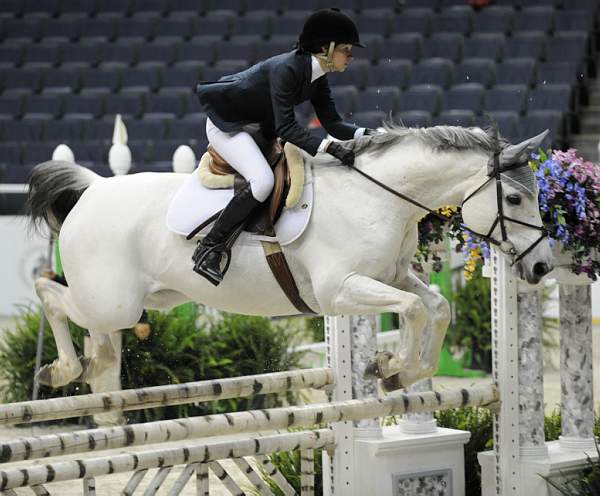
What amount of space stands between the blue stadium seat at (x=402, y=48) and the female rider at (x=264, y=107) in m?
8.50

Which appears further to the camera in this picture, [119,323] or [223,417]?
[119,323]

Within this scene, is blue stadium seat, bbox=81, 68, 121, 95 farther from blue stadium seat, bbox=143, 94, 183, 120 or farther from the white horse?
the white horse

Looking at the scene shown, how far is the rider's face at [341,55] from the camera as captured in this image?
3760 mm

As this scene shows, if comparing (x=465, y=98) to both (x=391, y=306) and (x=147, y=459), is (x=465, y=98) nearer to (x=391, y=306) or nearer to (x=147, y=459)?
(x=391, y=306)

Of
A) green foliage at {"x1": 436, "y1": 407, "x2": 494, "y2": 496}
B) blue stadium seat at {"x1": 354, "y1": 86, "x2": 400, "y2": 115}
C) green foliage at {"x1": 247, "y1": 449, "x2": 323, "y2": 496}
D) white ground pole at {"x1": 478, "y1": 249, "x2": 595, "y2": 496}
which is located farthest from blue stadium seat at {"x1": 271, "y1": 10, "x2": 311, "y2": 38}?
white ground pole at {"x1": 478, "y1": 249, "x2": 595, "y2": 496}

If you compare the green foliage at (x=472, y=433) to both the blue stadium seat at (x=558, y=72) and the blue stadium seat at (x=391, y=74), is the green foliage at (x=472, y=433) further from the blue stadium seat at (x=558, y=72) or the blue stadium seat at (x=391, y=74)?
the blue stadium seat at (x=391, y=74)

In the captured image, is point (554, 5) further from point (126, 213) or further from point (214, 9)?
point (126, 213)

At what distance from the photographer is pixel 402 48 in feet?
40.6

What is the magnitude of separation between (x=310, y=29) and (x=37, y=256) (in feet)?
22.3

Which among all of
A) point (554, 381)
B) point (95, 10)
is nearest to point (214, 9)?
point (95, 10)

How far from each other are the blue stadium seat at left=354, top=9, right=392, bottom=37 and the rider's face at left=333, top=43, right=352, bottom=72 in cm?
901

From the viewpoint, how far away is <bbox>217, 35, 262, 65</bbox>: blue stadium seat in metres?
12.6

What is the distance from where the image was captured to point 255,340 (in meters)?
7.00

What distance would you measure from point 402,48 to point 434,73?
0.54m
